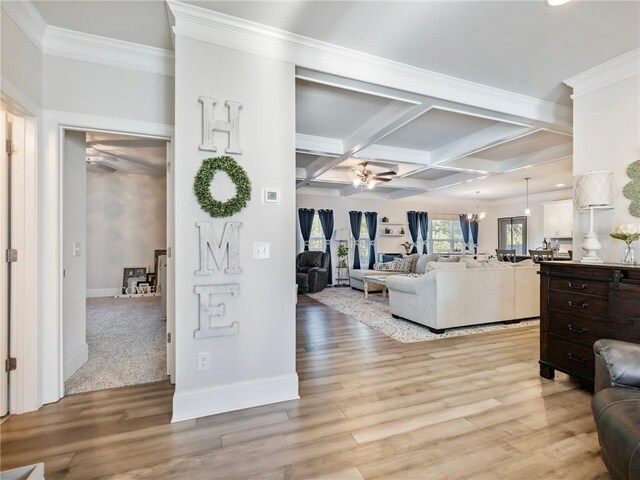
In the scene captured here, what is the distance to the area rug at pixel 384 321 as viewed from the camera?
4.06 meters

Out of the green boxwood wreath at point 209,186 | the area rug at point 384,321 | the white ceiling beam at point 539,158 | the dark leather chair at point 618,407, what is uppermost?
the white ceiling beam at point 539,158

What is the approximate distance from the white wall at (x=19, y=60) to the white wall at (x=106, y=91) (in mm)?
86

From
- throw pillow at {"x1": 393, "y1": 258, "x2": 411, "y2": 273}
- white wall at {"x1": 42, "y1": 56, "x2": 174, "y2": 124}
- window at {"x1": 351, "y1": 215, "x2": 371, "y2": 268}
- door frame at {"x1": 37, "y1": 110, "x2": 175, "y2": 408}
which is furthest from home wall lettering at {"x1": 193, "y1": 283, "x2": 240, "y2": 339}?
window at {"x1": 351, "y1": 215, "x2": 371, "y2": 268}

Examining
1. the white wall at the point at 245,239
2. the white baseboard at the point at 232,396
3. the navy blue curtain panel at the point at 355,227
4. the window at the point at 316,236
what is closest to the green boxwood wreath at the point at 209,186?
the white wall at the point at 245,239

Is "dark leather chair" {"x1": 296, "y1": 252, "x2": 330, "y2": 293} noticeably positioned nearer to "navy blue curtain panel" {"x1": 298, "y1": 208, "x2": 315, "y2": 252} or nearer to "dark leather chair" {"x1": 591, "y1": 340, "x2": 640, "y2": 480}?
"navy blue curtain panel" {"x1": 298, "y1": 208, "x2": 315, "y2": 252}

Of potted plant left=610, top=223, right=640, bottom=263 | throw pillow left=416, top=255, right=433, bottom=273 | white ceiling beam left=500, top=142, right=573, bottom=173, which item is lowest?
throw pillow left=416, top=255, right=433, bottom=273

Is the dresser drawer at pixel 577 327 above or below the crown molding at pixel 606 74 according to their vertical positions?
below

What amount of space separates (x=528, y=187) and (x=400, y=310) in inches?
240

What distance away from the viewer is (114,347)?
350cm

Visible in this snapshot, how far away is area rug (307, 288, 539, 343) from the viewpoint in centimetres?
406

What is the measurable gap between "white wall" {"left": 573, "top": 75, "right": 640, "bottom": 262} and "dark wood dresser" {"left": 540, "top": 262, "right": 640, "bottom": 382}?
1.79ft

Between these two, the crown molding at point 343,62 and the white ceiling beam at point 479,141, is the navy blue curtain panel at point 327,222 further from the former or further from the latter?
the crown molding at point 343,62

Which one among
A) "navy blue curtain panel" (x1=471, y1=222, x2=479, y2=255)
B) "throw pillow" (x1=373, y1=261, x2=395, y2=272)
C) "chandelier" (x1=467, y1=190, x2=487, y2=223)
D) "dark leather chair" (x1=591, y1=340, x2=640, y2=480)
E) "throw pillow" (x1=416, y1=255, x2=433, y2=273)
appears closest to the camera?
"dark leather chair" (x1=591, y1=340, x2=640, y2=480)

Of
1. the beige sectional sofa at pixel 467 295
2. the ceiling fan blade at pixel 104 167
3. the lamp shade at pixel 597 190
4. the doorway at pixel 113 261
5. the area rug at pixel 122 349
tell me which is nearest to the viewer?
the lamp shade at pixel 597 190
